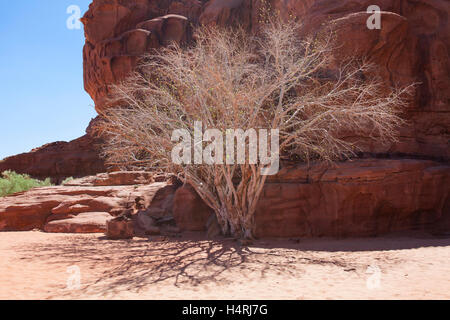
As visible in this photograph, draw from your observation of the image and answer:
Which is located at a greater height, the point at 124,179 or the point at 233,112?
the point at 233,112

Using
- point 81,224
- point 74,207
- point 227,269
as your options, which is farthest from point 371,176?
point 74,207

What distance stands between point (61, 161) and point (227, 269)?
2704 centimetres

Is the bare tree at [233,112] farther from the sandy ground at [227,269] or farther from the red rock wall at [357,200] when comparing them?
the sandy ground at [227,269]

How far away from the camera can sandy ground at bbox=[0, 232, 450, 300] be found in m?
6.12

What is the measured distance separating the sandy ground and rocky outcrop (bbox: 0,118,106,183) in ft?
61.8

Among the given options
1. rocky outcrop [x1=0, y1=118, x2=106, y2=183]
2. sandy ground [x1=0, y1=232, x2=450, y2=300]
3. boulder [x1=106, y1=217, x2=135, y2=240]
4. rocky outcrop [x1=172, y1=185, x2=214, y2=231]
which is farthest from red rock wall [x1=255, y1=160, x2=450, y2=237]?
rocky outcrop [x1=0, y1=118, x2=106, y2=183]

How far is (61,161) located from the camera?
3048cm

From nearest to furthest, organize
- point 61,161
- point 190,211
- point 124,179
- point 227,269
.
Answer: point 227,269
point 190,211
point 124,179
point 61,161

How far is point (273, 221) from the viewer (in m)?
12.9

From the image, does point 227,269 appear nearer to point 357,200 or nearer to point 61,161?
point 357,200

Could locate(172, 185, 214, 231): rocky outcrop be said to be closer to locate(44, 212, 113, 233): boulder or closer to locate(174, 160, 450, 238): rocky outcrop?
locate(174, 160, 450, 238): rocky outcrop

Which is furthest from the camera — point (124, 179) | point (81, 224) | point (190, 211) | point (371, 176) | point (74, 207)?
point (124, 179)

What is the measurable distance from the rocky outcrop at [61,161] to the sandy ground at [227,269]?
18828 mm

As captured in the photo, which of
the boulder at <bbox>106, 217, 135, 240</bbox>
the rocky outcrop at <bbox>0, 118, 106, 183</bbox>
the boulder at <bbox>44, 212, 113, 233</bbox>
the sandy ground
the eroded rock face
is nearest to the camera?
the sandy ground
